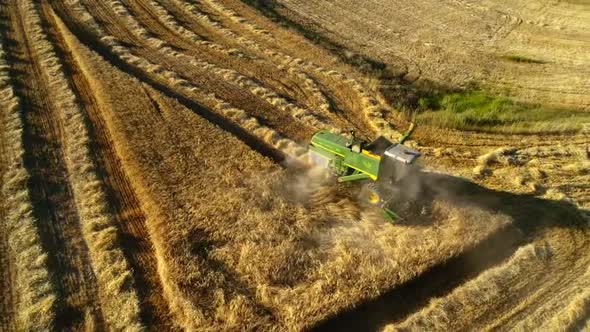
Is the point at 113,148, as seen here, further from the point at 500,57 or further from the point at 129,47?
the point at 500,57

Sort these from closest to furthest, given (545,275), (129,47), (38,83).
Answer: (545,275) < (38,83) < (129,47)

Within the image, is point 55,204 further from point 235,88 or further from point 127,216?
point 235,88

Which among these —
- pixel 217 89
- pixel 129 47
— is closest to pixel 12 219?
pixel 217 89

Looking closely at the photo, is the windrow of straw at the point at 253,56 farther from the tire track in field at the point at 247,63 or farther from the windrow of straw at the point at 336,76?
the windrow of straw at the point at 336,76

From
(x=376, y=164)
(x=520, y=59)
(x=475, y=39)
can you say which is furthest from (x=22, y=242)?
(x=475, y=39)

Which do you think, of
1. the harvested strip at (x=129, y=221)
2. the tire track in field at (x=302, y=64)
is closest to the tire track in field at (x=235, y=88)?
the tire track in field at (x=302, y=64)

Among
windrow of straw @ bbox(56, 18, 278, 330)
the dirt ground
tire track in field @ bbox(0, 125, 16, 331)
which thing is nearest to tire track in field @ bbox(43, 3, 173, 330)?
windrow of straw @ bbox(56, 18, 278, 330)
